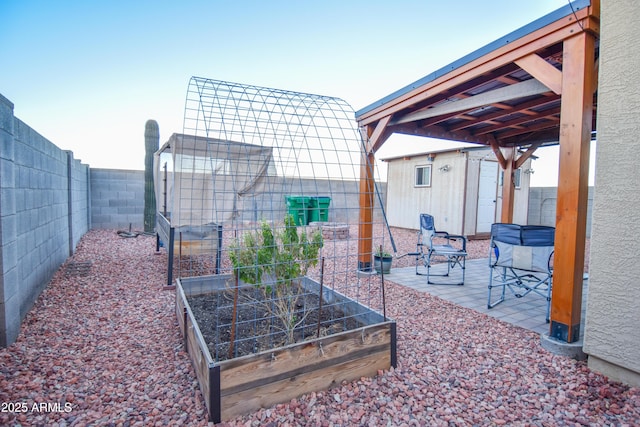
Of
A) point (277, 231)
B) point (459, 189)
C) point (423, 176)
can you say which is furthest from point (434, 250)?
point (423, 176)

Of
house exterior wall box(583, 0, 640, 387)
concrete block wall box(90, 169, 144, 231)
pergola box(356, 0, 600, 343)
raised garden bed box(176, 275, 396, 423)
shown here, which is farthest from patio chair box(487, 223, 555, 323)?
concrete block wall box(90, 169, 144, 231)

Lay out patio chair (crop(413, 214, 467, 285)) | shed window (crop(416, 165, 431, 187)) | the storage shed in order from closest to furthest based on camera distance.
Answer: patio chair (crop(413, 214, 467, 285))
the storage shed
shed window (crop(416, 165, 431, 187))

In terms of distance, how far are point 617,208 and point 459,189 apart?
6.43 meters

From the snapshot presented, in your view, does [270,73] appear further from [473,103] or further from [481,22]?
[473,103]

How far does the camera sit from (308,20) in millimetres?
5805

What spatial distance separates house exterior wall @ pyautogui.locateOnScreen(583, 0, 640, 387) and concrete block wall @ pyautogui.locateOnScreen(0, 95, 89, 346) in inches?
154

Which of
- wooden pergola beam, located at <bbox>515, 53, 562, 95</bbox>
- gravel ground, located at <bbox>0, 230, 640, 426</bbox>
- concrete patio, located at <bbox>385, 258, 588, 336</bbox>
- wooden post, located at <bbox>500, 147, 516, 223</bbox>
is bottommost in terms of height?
gravel ground, located at <bbox>0, 230, 640, 426</bbox>

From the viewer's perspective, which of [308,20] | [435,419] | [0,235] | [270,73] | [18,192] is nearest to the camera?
[435,419]

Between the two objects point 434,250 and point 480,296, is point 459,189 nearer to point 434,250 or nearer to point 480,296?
point 434,250

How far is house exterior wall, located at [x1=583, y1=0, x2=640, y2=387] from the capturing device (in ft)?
6.06

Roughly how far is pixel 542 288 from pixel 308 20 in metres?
5.74

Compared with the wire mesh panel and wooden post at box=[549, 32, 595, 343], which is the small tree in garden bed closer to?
the wire mesh panel

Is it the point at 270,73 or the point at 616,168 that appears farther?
the point at 270,73

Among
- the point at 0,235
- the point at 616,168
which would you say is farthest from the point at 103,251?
the point at 616,168
